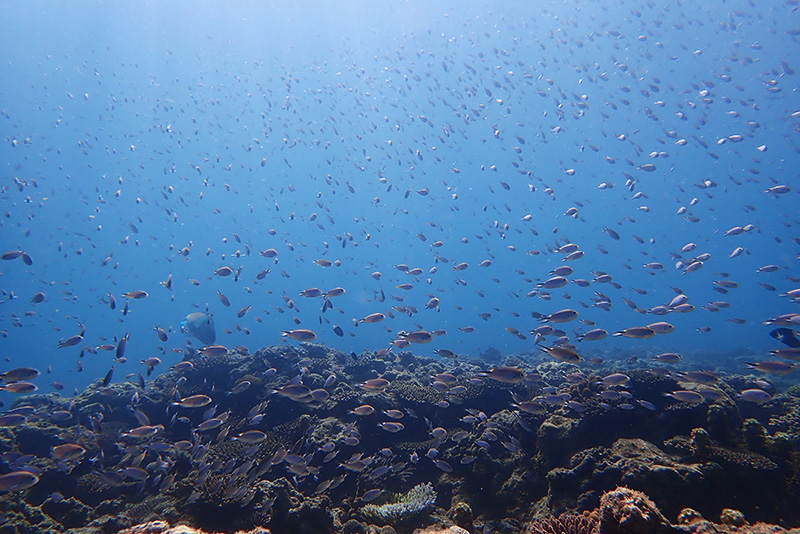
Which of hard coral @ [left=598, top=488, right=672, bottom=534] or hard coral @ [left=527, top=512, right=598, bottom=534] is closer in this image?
hard coral @ [left=598, top=488, right=672, bottom=534]

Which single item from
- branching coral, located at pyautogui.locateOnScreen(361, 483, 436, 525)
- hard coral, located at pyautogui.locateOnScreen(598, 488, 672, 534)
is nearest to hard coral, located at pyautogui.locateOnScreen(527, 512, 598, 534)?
hard coral, located at pyautogui.locateOnScreen(598, 488, 672, 534)

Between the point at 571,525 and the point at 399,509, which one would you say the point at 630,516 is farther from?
the point at 399,509

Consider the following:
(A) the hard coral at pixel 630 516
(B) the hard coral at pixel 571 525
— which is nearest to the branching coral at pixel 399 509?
(B) the hard coral at pixel 571 525

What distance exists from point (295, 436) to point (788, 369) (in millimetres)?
10161

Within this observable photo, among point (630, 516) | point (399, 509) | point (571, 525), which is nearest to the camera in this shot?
point (630, 516)

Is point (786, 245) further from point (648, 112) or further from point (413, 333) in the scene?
point (413, 333)

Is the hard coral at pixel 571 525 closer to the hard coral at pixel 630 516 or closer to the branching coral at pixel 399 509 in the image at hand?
the hard coral at pixel 630 516

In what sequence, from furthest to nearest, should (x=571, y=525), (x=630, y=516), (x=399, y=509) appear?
1. (x=399, y=509)
2. (x=571, y=525)
3. (x=630, y=516)

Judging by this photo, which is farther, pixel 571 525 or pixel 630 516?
pixel 571 525

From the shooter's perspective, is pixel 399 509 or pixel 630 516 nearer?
pixel 630 516

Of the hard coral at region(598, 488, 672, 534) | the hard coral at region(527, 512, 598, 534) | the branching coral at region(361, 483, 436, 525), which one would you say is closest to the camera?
the hard coral at region(598, 488, 672, 534)

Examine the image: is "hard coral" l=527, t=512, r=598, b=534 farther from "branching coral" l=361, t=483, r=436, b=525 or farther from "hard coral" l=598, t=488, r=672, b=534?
"branching coral" l=361, t=483, r=436, b=525

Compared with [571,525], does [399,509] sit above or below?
above

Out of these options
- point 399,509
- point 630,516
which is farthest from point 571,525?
point 399,509
